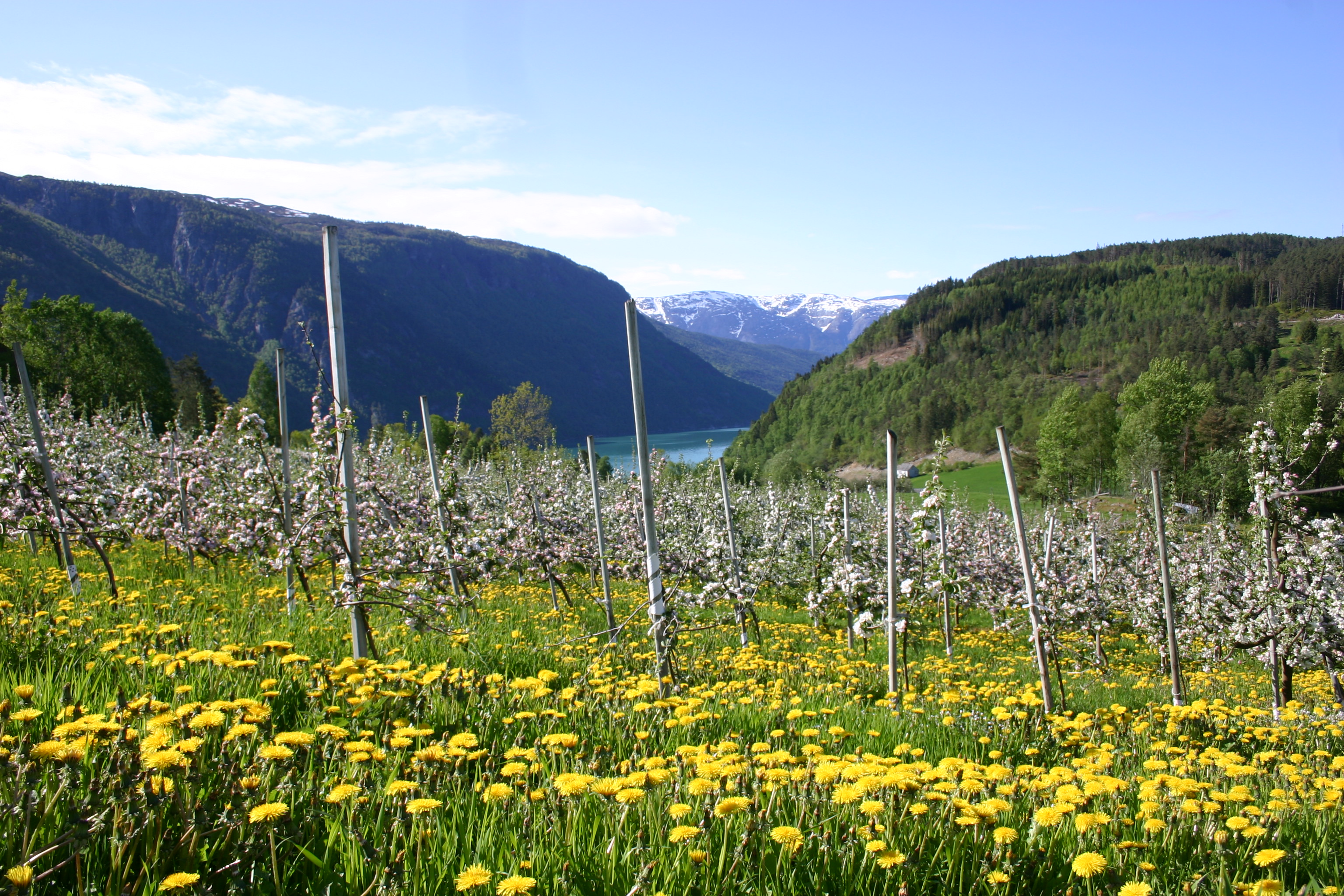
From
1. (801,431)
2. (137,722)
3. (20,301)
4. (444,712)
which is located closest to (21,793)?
(137,722)

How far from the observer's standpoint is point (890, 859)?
2.11m

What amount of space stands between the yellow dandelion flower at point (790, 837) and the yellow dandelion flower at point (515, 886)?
0.73 meters

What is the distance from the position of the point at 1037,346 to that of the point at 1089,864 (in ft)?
417

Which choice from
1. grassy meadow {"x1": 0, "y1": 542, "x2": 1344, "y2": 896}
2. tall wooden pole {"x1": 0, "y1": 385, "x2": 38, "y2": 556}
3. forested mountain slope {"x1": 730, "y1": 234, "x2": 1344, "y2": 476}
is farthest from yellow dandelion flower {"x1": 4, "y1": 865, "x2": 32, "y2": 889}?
forested mountain slope {"x1": 730, "y1": 234, "x2": 1344, "y2": 476}

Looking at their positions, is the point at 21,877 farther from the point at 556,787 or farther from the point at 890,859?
the point at 890,859

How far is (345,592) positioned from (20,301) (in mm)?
57400

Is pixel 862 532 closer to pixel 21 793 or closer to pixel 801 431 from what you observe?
pixel 21 793

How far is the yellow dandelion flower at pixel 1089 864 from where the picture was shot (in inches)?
84.6

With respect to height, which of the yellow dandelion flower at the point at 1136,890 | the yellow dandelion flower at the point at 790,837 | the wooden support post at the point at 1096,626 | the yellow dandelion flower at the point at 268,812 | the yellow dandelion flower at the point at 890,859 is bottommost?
the wooden support post at the point at 1096,626

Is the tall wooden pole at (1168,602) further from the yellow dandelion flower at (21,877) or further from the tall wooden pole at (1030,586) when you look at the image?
the yellow dandelion flower at (21,877)

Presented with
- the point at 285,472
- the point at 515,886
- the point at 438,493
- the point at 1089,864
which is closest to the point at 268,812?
the point at 515,886

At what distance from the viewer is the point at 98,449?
13.9 m

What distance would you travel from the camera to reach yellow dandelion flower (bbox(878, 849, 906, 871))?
6.87ft

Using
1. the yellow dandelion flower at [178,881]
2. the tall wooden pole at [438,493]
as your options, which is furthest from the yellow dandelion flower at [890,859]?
the tall wooden pole at [438,493]
